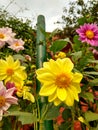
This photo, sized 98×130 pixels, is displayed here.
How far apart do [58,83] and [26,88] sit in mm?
115

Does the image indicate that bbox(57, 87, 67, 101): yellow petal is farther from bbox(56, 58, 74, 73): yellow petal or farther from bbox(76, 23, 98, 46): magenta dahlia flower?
bbox(76, 23, 98, 46): magenta dahlia flower

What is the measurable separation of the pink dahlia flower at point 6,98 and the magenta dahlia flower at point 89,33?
0.76 ft

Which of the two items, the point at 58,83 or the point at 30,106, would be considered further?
the point at 30,106

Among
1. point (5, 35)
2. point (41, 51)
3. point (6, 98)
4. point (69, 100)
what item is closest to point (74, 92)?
point (69, 100)

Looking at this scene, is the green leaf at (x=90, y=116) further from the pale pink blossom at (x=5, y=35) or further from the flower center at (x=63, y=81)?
the pale pink blossom at (x=5, y=35)

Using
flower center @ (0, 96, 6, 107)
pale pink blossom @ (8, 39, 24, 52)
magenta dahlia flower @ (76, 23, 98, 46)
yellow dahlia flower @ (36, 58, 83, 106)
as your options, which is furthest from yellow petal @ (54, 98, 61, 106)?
pale pink blossom @ (8, 39, 24, 52)

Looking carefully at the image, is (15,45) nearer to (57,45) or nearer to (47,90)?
(57,45)

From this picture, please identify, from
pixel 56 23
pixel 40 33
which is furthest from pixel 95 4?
pixel 40 33

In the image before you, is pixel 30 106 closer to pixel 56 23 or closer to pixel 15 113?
pixel 15 113

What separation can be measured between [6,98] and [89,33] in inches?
10.9

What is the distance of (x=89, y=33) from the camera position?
91 cm

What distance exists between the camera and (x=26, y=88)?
79 centimetres

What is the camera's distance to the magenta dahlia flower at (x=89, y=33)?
883 millimetres

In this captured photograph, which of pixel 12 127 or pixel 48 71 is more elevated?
pixel 48 71
